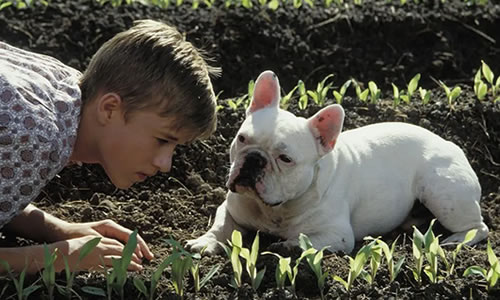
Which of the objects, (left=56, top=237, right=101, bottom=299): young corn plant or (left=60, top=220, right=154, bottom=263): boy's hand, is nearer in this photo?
(left=56, top=237, right=101, bottom=299): young corn plant

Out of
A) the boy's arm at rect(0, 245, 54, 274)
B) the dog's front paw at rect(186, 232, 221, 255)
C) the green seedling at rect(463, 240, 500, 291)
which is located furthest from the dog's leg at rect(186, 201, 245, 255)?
the green seedling at rect(463, 240, 500, 291)

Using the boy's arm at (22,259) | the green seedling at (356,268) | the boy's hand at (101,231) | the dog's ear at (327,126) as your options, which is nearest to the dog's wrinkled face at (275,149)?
the dog's ear at (327,126)

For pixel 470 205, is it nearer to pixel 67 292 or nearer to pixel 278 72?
pixel 67 292

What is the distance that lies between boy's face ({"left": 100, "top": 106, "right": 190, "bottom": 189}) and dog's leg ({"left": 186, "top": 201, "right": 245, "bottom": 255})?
526mm

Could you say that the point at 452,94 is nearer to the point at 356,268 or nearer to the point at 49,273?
the point at 356,268

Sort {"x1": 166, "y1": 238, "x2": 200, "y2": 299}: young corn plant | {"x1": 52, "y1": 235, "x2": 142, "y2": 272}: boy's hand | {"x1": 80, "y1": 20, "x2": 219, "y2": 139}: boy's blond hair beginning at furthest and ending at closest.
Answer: {"x1": 80, "y1": 20, "x2": 219, "y2": 139}: boy's blond hair → {"x1": 52, "y1": 235, "x2": 142, "y2": 272}: boy's hand → {"x1": 166, "y1": 238, "x2": 200, "y2": 299}: young corn plant

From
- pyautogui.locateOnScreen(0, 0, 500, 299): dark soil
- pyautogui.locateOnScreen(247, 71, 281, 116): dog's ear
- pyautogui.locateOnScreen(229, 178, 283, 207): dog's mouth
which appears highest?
pyautogui.locateOnScreen(247, 71, 281, 116): dog's ear

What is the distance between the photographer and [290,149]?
443 centimetres

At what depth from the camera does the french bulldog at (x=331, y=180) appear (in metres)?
4.45

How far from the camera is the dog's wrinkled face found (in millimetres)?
4406

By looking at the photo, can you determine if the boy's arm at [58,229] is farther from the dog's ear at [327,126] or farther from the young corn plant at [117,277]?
the dog's ear at [327,126]

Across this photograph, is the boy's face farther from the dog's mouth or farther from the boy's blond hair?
the dog's mouth

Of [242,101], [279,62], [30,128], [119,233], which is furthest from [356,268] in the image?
[279,62]

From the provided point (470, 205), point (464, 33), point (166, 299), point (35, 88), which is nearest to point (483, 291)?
point (470, 205)
